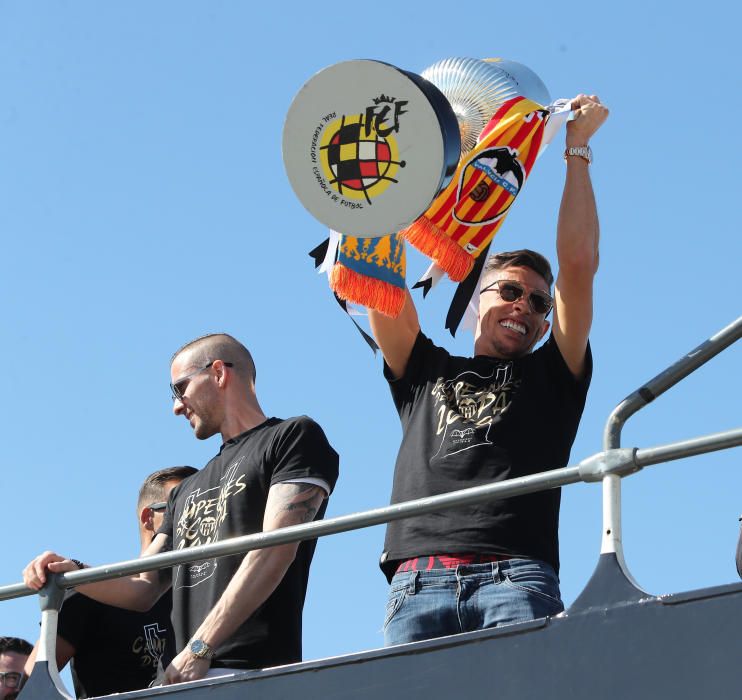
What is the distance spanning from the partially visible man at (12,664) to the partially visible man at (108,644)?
0.84 m

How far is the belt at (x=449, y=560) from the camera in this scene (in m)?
4.79

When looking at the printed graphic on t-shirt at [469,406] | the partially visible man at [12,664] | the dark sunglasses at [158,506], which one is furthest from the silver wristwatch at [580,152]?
the partially visible man at [12,664]

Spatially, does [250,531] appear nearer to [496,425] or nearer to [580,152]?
[496,425]

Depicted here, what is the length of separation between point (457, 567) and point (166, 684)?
1071 mm

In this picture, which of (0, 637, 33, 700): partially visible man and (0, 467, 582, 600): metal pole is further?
(0, 637, 33, 700): partially visible man

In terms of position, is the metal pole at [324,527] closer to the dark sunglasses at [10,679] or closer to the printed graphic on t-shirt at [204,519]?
the printed graphic on t-shirt at [204,519]

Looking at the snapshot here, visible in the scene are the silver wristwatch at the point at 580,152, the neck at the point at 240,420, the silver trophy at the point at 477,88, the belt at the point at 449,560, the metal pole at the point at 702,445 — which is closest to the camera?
the metal pole at the point at 702,445

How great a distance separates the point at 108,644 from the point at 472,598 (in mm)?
1800

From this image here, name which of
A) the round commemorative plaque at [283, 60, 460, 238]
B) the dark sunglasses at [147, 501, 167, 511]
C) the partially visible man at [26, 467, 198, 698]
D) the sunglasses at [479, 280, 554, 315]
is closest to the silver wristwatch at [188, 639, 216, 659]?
→ the partially visible man at [26, 467, 198, 698]

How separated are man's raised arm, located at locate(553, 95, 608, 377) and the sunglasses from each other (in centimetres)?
26

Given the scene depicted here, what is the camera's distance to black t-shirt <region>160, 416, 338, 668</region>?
5.02m

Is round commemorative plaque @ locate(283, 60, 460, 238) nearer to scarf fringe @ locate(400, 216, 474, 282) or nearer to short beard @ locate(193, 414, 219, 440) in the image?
scarf fringe @ locate(400, 216, 474, 282)

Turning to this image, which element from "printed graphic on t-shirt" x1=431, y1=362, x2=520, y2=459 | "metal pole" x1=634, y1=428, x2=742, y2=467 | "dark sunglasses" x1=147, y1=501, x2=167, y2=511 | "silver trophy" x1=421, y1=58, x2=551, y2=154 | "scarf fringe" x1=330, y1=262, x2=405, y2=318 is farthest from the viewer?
"dark sunglasses" x1=147, y1=501, x2=167, y2=511

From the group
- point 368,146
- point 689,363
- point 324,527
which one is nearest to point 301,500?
point 324,527
